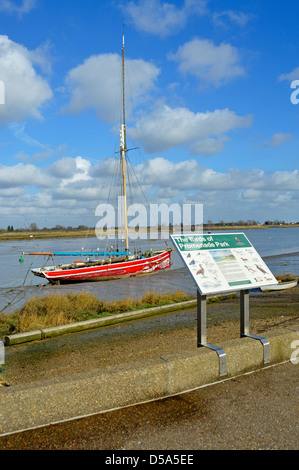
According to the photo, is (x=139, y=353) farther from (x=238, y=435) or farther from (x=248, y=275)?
(x=238, y=435)

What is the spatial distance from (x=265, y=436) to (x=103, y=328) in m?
6.63

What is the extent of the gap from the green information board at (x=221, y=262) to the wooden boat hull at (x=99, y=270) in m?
23.3

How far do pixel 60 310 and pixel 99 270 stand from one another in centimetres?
1758

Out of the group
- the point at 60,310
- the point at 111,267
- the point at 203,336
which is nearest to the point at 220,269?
the point at 203,336

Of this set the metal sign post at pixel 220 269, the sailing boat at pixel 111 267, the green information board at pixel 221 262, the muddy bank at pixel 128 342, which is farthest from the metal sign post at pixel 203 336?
the sailing boat at pixel 111 267

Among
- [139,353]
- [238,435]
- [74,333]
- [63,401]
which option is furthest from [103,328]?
[238,435]

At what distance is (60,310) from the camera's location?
11.5 m

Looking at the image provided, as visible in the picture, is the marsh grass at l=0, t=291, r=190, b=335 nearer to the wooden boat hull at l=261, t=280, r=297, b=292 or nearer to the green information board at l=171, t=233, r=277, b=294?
the wooden boat hull at l=261, t=280, r=297, b=292

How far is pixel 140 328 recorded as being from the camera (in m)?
9.17

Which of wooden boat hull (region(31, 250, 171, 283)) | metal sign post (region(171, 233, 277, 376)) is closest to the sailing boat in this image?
wooden boat hull (region(31, 250, 171, 283))

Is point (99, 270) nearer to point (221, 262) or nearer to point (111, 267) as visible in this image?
point (111, 267)

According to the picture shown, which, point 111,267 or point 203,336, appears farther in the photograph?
point 111,267
